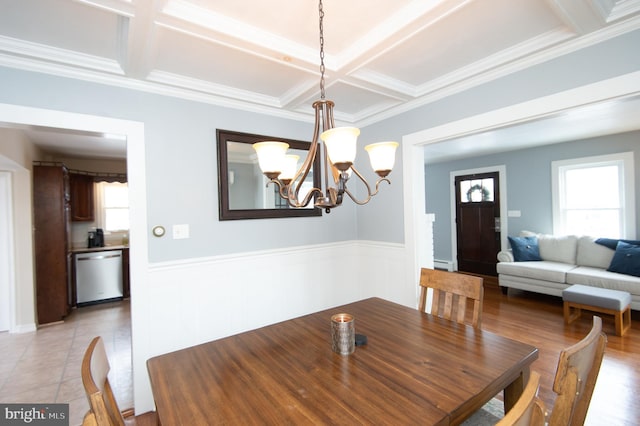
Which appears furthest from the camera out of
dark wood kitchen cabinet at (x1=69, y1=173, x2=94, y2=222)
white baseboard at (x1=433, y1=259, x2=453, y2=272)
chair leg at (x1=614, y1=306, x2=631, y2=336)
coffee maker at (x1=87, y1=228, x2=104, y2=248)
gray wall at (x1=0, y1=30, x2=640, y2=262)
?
white baseboard at (x1=433, y1=259, x2=453, y2=272)

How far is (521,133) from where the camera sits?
409cm

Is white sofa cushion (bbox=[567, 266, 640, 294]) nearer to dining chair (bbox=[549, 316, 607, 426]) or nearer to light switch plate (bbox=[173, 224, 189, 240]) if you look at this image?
dining chair (bbox=[549, 316, 607, 426])

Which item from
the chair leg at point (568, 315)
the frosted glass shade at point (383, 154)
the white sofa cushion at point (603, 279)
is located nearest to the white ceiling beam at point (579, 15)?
the frosted glass shade at point (383, 154)

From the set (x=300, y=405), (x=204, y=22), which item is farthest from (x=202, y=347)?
(x=204, y=22)

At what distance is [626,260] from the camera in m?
3.66

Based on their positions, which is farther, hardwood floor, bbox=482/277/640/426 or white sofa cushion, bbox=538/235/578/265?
white sofa cushion, bbox=538/235/578/265

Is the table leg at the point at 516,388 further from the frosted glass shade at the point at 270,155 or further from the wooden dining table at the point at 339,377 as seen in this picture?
the frosted glass shade at the point at 270,155

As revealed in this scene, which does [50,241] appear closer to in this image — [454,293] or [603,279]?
[454,293]

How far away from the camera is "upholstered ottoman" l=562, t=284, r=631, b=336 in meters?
3.07

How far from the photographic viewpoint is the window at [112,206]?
534 cm

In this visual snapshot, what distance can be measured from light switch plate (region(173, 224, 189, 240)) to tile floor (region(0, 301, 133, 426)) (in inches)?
50.4

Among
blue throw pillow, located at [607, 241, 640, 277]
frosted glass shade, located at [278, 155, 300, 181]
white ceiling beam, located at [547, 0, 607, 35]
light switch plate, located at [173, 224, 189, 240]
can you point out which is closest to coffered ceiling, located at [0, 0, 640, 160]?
white ceiling beam, located at [547, 0, 607, 35]

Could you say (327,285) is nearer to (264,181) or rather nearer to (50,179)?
(264,181)

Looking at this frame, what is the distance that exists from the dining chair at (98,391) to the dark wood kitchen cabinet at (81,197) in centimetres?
503
